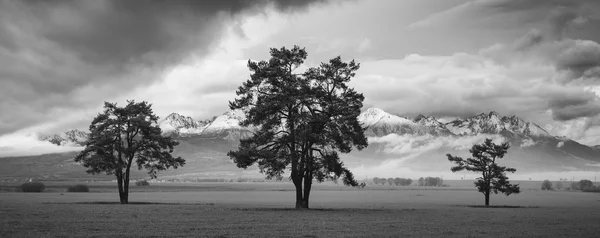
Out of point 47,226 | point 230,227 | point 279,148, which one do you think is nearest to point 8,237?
point 47,226

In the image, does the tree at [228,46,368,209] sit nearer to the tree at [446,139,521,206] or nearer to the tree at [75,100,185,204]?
the tree at [75,100,185,204]

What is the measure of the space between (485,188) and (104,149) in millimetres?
61205

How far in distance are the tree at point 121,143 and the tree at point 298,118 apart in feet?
76.3

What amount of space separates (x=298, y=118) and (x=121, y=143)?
32406 mm

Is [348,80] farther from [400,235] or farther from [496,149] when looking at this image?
[496,149]

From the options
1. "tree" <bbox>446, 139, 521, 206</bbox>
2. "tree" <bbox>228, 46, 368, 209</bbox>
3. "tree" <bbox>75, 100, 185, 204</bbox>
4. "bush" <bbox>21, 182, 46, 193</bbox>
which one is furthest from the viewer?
"bush" <bbox>21, 182, 46, 193</bbox>

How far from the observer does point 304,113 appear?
5356 centimetres

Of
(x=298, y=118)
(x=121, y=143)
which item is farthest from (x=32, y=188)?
(x=298, y=118)

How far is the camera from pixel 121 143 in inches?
2847

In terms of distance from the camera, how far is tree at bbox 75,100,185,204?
230 ft

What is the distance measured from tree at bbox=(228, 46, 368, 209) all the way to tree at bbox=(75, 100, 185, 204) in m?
23.3

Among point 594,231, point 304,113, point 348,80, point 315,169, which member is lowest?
point 594,231

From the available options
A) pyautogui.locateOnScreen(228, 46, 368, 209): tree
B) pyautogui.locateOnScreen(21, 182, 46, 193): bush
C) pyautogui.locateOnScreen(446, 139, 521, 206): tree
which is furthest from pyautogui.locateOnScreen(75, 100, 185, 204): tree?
pyautogui.locateOnScreen(21, 182, 46, 193): bush

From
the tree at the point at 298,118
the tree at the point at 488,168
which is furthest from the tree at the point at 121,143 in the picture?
the tree at the point at 488,168
